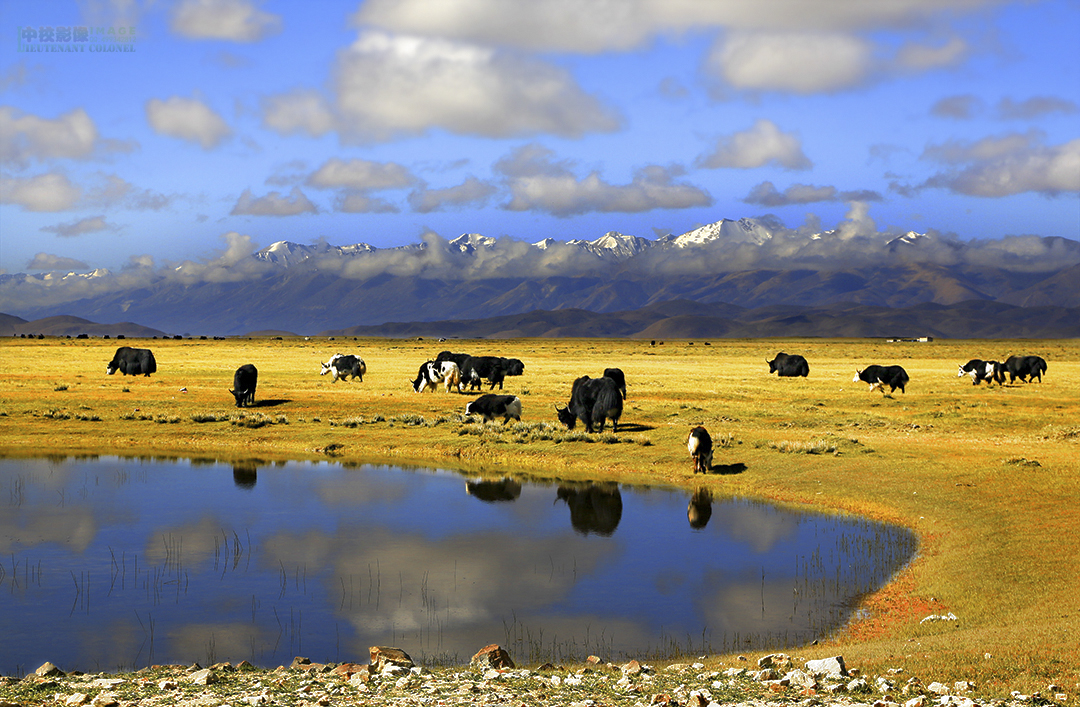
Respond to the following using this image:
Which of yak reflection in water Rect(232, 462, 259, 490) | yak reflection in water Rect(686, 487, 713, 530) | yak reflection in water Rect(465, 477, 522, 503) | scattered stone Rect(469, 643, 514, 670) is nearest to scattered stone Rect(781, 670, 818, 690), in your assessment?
scattered stone Rect(469, 643, 514, 670)

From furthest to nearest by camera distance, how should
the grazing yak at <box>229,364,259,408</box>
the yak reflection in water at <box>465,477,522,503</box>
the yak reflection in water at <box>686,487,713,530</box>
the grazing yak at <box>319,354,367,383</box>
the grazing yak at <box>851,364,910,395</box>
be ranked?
the grazing yak at <box>319,354,367,383</box> → the grazing yak at <box>851,364,910,395</box> → the grazing yak at <box>229,364,259,408</box> → the yak reflection in water at <box>465,477,522,503</box> → the yak reflection in water at <box>686,487,713,530</box>

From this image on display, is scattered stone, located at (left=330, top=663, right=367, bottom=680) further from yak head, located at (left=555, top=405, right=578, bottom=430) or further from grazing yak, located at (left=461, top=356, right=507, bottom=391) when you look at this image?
grazing yak, located at (left=461, top=356, right=507, bottom=391)

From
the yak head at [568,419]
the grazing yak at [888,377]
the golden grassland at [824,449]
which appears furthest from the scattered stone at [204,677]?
the grazing yak at [888,377]

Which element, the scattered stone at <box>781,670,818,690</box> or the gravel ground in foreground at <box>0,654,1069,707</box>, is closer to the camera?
the gravel ground in foreground at <box>0,654,1069,707</box>

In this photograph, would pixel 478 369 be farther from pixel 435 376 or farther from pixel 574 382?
pixel 574 382

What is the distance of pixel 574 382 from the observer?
35562 millimetres

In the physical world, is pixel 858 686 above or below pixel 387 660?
above

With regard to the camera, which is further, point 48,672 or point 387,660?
point 387,660

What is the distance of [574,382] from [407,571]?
735 inches

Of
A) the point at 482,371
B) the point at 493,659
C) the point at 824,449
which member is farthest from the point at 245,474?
the point at 482,371

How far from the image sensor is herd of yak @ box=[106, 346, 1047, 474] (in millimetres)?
33594

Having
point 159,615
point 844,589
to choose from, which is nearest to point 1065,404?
point 844,589

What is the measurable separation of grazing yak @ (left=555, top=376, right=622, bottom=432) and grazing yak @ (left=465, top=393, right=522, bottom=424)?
267 cm

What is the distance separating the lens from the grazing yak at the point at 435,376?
50.2 m
